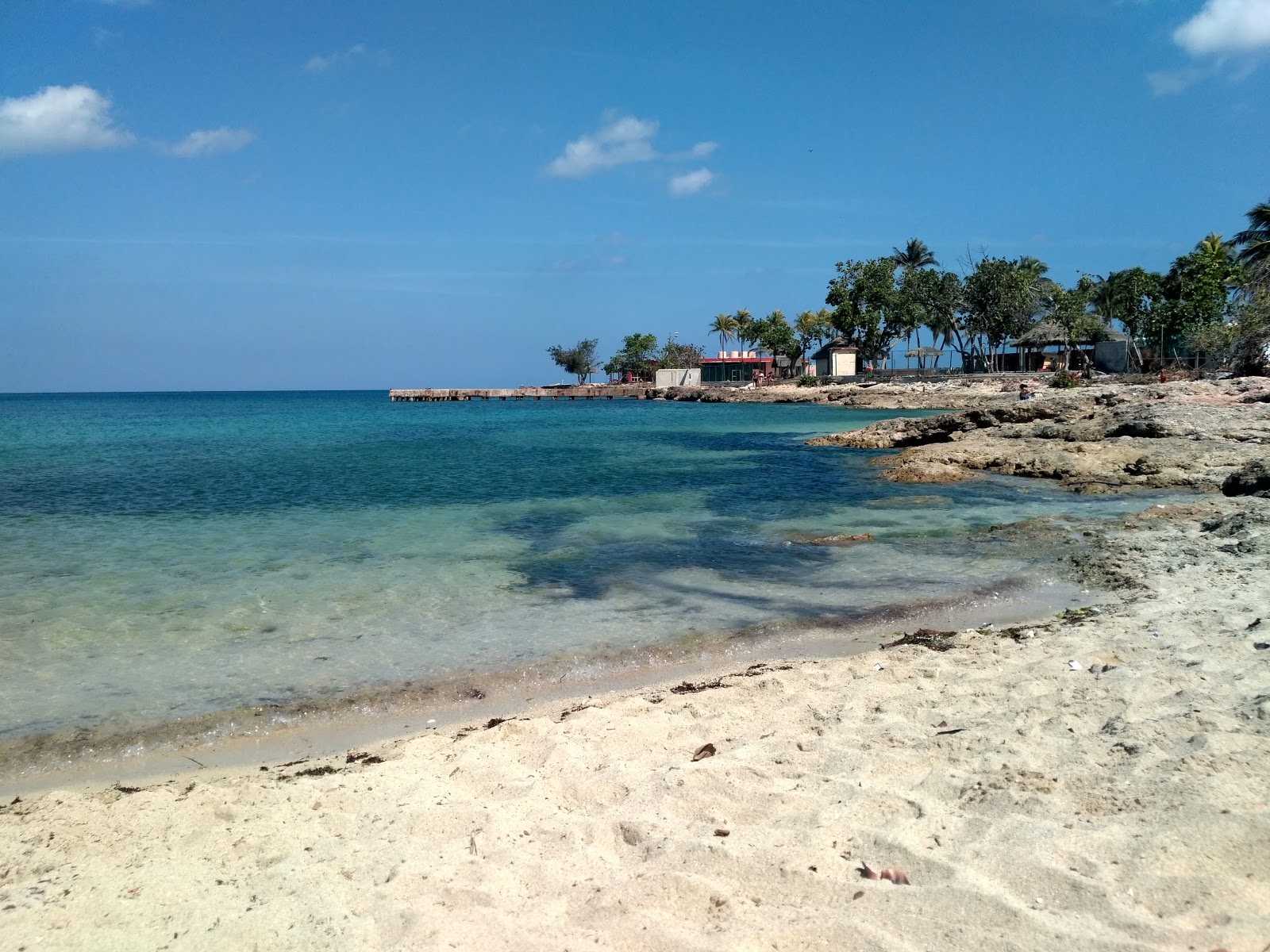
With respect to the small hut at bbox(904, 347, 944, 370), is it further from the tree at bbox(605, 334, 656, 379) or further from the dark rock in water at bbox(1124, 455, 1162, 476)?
the dark rock in water at bbox(1124, 455, 1162, 476)

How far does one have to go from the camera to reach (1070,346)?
2382 inches

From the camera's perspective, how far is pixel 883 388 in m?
60.7

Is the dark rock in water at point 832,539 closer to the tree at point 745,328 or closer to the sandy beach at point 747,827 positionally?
the sandy beach at point 747,827

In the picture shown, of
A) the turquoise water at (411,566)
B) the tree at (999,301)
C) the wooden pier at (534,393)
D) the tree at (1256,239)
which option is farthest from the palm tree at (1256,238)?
the wooden pier at (534,393)

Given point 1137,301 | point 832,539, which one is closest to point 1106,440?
point 832,539

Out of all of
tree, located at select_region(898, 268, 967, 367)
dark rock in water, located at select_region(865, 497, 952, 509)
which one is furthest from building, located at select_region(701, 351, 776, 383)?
dark rock in water, located at select_region(865, 497, 952, 509)

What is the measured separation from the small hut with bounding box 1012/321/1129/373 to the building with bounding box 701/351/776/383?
2901 cm

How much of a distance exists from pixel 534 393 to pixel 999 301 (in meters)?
57.2

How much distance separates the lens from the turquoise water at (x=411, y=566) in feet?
23.7

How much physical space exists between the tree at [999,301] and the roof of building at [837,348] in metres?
16.0

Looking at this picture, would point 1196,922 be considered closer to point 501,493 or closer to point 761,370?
point 501,493

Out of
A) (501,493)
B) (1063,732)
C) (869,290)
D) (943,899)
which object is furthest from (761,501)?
(869,290)

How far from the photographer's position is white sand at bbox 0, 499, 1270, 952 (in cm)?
302

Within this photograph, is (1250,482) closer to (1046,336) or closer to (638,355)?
(1046,336)
